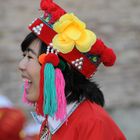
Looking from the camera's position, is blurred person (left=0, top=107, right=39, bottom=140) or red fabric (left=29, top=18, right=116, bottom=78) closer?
red fabric (left=29, top=18, right=116, bottom=78)

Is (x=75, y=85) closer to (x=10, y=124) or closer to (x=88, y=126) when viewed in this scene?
(x=88, y=126)

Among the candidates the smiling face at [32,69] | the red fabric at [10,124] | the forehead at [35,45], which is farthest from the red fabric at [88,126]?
the red fabric at [10,124]

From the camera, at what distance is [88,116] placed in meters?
3.01

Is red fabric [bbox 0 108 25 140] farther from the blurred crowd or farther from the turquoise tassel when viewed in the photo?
the turquoise tassel

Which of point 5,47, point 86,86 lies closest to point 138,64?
point 5,47

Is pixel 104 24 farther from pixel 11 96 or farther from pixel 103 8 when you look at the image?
pixel 11 96

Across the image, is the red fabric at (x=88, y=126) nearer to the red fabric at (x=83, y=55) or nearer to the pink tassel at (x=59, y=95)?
the pink tassel at (x=59, y=95)

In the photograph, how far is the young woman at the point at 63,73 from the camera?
303 centimetres

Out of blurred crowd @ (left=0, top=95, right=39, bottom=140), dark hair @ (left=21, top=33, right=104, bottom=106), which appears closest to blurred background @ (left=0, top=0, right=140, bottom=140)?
blurred crowd @ (left=0, top=95, right=39, bottom=140)

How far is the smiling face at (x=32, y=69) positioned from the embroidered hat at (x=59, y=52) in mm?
47

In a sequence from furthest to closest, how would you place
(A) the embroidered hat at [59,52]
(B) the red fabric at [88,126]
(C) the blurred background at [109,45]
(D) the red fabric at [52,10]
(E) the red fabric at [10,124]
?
(C) the blurred background at [109,45], (E) the red fabric at [10,124], (D) the red fabric at [52,10], (A) the embroidered hat at [59,52], (B) the red fabric at [88,126]

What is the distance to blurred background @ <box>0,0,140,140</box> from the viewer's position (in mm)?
6121

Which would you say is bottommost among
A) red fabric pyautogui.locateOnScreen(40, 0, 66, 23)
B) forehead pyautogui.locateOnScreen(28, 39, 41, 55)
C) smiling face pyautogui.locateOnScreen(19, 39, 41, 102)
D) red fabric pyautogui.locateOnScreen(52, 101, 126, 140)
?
red fabric pyautogui.locateOnScreen(52, 101, 126, 140)

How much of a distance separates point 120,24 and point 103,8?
341 millimetres
